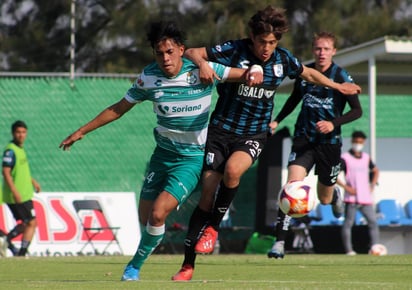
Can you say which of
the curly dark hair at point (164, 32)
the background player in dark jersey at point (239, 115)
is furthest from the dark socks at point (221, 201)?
the curly dark hair at point (164, 32)

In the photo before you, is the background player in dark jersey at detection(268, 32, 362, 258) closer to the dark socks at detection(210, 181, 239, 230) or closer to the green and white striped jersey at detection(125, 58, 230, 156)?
the dark socks at detection(210, 181, 239, 230)

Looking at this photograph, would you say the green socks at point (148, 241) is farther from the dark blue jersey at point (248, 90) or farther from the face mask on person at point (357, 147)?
the face mask on person at point (357, 147)

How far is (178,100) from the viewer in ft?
33.1

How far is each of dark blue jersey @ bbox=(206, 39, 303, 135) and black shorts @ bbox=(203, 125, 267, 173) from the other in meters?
0.06

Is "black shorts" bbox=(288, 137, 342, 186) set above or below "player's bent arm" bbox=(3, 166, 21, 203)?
above

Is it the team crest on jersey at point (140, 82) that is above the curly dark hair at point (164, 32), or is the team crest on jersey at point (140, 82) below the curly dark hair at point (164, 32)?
below

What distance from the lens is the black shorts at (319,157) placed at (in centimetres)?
1393

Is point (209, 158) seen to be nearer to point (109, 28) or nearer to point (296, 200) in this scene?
point (296, 200)

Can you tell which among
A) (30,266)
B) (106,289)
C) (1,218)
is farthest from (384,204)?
(106,289)

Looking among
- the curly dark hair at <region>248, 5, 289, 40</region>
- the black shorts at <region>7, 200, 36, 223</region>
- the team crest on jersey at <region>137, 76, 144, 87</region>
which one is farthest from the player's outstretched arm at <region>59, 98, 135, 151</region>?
the black shorts at <region>7, 200, 36, 223</region>

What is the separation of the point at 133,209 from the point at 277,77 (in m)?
10.4

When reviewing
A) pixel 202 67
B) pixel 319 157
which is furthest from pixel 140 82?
pixel 319 157

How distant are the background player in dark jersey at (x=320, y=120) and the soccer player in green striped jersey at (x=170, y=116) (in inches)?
145

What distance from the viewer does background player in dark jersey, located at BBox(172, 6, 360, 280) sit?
1066 centimetres
